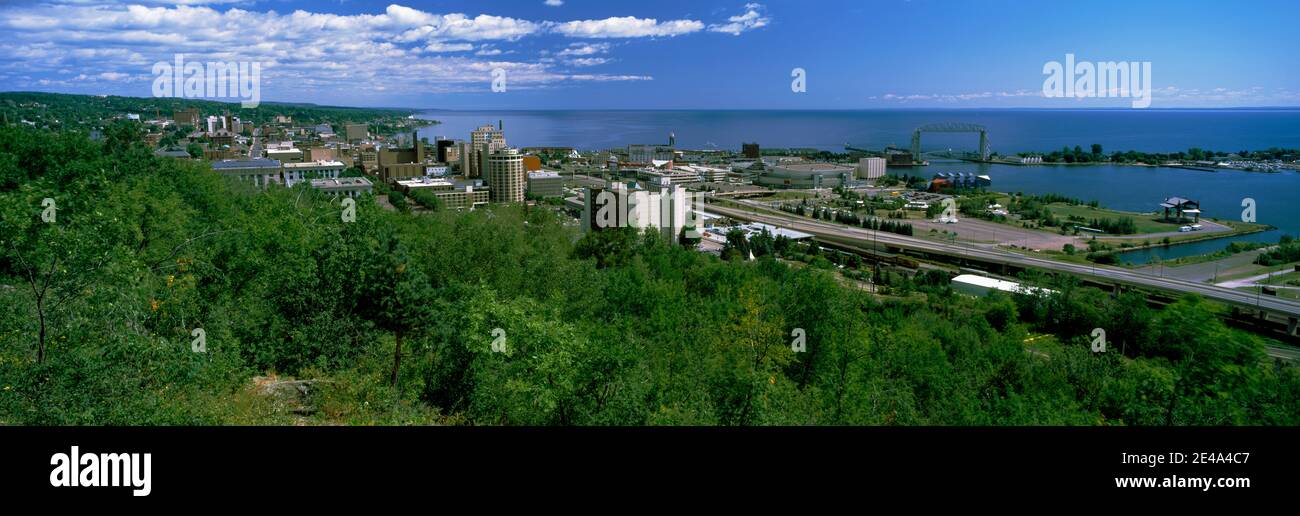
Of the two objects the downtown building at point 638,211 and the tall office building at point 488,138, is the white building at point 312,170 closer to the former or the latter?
the tall office building at point 488,138

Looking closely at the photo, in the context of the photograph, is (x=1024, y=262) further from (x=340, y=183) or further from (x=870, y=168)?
(x=870, y=168)

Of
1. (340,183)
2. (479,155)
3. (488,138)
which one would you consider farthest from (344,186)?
(488,138)

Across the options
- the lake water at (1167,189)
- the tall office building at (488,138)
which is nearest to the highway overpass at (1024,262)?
the lake water at (1167,189)

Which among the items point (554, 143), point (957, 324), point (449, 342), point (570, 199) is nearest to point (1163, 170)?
point (570, 199)

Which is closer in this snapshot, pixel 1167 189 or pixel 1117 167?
pixel 1167 189

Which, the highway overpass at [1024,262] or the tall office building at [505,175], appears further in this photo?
the tall office building at [505,175]

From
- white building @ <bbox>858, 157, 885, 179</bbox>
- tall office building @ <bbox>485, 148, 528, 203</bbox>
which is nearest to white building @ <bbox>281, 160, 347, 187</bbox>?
tall office building @ <bbox>485, 148, 528, 203</bbox>

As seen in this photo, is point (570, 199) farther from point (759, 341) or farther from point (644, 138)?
point (644, 138)
